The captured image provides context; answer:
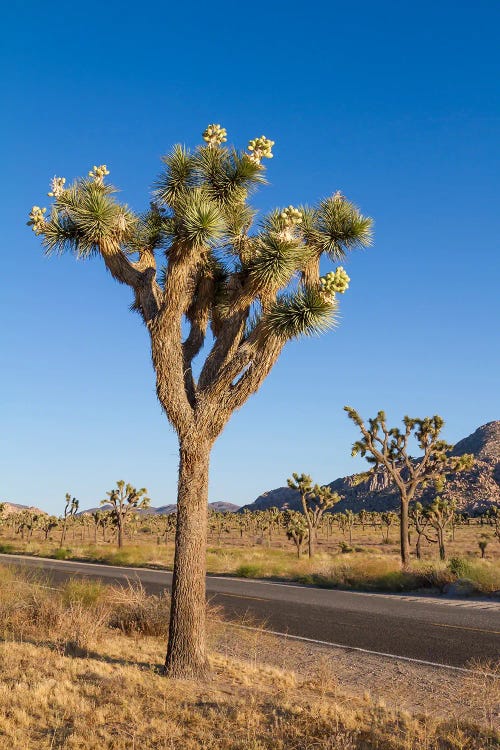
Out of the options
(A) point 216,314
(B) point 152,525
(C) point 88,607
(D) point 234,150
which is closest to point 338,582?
(C) point 88,607

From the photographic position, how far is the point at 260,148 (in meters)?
8.93

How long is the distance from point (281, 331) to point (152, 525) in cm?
9355

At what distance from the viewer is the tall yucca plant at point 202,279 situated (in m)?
7.77

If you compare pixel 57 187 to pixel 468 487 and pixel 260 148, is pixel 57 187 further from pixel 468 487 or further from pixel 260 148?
pixel 468 487

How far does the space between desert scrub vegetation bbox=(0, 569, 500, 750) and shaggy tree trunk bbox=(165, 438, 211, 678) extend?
0.96ft

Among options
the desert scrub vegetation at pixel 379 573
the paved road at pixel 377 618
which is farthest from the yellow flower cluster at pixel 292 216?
the desert scrub vegetation at pixel 379 573

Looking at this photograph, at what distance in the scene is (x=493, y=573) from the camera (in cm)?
1736

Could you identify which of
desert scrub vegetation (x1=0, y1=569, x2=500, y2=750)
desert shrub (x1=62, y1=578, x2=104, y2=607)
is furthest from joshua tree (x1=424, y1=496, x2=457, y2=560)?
desert scrub vegetation (x1=0, y1=569, x2=500, y2=750)

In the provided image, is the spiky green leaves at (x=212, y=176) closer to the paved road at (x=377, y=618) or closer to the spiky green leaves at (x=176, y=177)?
the spiky green leaves at (x=176, y=177)

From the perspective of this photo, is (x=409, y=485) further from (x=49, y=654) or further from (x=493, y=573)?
(x=49, y=654)

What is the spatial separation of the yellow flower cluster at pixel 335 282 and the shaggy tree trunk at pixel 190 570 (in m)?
2.66

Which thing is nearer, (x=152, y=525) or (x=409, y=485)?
(x=409, y=485)

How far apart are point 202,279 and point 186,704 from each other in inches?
223

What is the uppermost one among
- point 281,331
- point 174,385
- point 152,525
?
point 281,331
